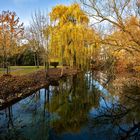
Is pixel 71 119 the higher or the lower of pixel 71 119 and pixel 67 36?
the lower

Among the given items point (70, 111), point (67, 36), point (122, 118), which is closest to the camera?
point (122, 118)

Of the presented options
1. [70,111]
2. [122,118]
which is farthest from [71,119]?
[122,118]

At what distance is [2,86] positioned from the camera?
45.9 ft

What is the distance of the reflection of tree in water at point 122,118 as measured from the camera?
8623 mm

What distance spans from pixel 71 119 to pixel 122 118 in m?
2.07

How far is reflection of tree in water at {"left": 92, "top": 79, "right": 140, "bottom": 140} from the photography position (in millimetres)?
8623

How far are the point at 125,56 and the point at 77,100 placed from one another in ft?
33.2

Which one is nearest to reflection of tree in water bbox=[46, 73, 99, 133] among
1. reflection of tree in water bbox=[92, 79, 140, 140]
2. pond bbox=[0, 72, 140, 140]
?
pond bbox=[0, 72, 140, 140]

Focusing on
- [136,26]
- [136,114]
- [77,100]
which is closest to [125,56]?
[136,26]

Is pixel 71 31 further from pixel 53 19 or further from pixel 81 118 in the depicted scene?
pixel 81 118

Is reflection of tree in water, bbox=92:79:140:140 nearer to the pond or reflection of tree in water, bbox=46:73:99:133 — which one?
the pond

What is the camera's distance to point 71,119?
10.5m

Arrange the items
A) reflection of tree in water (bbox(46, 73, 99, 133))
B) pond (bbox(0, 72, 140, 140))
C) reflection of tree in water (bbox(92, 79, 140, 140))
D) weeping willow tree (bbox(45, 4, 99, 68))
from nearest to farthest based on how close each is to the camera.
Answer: pond (bbox(0, 72, 140, 140)) < reflection of tree in water (bbox(92, 79, 140, 140)) < reflection of tree in water (bbox(46, 73, 99, 133)) < weeping willow tree (bbox(45, 4, 99, 68))

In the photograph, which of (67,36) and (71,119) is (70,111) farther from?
(67,36)
